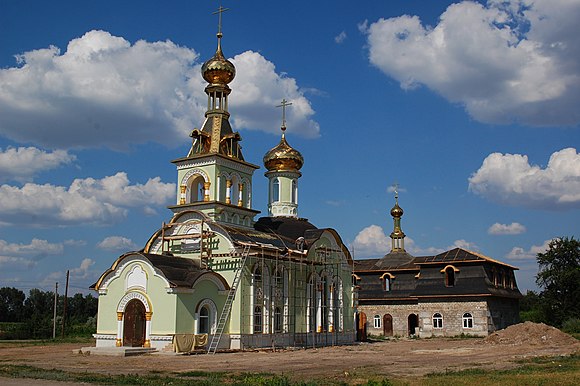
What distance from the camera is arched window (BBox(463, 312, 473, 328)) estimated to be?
4375cm

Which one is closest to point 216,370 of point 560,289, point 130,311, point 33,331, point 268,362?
point 268,362

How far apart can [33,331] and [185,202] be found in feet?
59.9

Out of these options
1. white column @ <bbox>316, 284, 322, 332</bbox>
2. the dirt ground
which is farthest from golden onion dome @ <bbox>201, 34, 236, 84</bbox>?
the dirt ground

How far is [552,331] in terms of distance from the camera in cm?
3238

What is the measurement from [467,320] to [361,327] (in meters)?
6.95

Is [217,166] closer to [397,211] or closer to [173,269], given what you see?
[173,269]

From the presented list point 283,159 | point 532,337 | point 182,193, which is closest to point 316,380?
point 532,337

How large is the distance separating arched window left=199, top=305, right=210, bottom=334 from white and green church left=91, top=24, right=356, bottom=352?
0.04 metres

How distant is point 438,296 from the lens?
4506cm

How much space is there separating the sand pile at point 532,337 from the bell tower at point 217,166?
1381 cm

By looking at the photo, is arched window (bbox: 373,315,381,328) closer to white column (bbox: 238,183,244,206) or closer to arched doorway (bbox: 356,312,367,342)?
arched doorway (bbox: 356,312,367,342)

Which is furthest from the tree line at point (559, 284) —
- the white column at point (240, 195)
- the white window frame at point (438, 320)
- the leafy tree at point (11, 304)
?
→ the leafy tree at point (11, 304)

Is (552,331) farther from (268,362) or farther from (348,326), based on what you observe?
(268,362)

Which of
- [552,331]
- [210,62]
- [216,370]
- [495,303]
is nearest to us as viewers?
[216,370]
